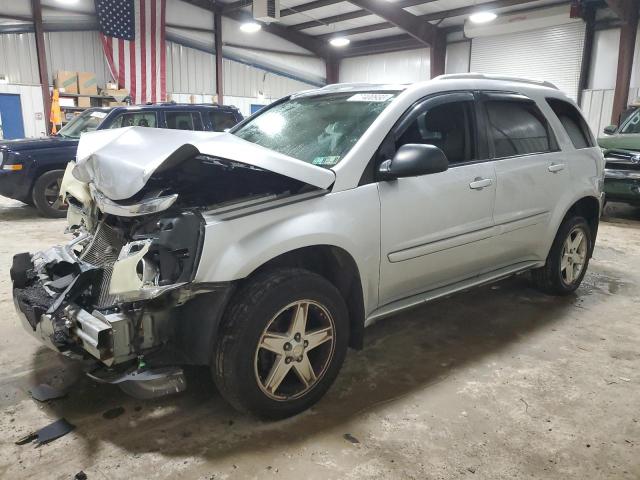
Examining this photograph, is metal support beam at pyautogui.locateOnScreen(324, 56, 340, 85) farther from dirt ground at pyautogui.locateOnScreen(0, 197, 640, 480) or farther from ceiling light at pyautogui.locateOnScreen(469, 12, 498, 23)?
dirt ground at pyautogui.locateOnScreen(0, 197, 640, 480)

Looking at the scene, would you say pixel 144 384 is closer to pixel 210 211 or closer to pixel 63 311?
pixel 63 311

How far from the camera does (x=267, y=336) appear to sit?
2.16 m

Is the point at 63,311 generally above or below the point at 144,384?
above

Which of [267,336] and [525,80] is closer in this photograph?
[267,336]

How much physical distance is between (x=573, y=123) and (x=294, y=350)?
2959mm

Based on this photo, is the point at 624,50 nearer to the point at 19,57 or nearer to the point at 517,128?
the point at 517,128

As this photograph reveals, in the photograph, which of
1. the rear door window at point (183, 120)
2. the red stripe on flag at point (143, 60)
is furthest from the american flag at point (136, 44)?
the rear door window at point (183, 120)

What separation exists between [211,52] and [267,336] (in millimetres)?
15841

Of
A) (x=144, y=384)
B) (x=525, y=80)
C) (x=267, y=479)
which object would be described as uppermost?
(x=525, y=80)

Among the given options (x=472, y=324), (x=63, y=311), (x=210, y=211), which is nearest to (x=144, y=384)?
(x=63, y=311)

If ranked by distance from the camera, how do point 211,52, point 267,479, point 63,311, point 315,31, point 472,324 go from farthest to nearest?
1. point 315,31
2. point 211,52
3. point 472,324
4. point 63,311
5. point 267,479

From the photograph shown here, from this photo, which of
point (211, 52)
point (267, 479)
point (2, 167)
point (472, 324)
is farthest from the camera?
point (211, 52)

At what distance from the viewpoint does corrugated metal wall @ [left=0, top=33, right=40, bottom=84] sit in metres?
12.4

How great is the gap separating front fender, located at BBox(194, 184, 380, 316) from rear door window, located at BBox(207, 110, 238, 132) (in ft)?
17.7
